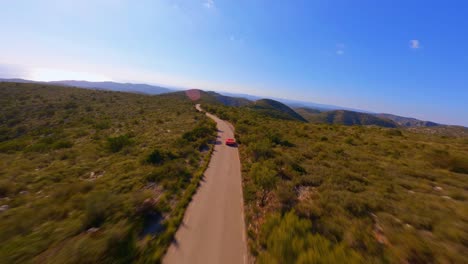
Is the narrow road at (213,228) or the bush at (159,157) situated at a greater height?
the bush at (159,157)

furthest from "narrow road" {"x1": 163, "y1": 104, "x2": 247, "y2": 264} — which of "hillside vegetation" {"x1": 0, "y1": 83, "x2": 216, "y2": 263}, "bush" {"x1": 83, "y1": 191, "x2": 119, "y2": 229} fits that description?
"bush" {"x1": 83, "y1": 191, "x2": 119, "y2": 229}

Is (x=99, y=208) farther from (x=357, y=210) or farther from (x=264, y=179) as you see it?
(x=357, y=210)

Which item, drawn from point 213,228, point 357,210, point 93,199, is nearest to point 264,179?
point 213,228

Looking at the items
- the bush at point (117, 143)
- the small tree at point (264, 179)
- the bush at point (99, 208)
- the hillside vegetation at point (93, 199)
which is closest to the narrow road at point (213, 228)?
the hillside vegetation at point (93, 199)

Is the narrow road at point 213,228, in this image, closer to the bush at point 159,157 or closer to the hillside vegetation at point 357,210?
the hillside vegetation at point 357,210

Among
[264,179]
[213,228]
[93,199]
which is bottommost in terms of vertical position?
[213,228]

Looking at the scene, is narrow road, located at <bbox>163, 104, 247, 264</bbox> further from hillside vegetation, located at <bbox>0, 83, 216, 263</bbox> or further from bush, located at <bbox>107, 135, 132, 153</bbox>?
bush, located at <bbox>107, 135, 132, 153</bbox>
